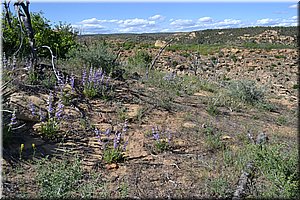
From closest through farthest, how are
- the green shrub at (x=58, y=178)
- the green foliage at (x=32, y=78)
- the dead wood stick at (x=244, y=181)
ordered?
1. the green shrub at (x=58, y=178)
2. the dead wood stick at (x=244, y=181)
3. the green foliage at (x=32, y=78)

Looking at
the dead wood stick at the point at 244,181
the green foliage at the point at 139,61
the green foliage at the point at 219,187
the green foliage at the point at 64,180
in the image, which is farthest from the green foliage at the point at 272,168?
the green foliage at the point at 139,61

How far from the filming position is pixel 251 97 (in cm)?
713

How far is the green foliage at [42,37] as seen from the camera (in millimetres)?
6746

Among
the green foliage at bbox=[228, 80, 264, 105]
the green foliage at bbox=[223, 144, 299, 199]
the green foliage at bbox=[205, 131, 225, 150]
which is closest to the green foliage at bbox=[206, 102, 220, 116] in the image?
the green foliage at bbox=[205, 131, 225, 150]

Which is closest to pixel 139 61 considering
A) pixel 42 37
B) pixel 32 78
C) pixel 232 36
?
pixel 42 37

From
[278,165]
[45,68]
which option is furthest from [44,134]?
[278,165]

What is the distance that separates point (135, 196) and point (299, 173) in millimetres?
1513

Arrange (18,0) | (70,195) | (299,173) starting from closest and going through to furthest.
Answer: (70,195) → (299,173) → (18,0)

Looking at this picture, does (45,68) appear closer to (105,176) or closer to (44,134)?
(44,134)

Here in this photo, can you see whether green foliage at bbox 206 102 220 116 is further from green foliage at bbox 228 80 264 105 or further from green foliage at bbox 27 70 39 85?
green foliage at bbox 27 70 39 85

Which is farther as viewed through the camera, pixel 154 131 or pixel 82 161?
pixel 154 131

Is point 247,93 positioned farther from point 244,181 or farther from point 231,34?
point 231,34

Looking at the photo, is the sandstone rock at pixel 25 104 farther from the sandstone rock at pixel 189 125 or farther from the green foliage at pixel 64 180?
the sandstone rock at pixel 189 125

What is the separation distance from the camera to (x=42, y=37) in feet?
26.2
